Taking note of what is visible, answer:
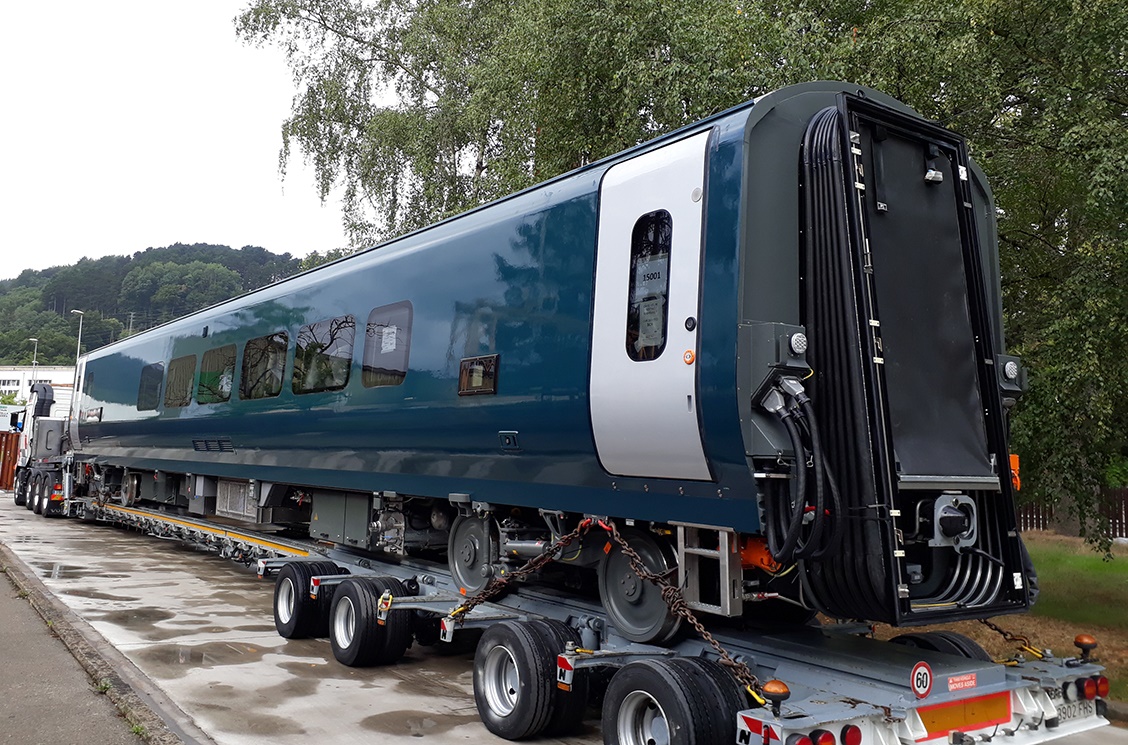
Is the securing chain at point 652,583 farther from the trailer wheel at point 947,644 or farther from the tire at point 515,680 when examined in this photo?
the trailer wheel at point 947,644

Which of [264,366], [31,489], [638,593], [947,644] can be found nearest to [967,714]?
[947,644]

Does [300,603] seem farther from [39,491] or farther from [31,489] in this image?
[31,489]

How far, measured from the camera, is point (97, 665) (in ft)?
23.5

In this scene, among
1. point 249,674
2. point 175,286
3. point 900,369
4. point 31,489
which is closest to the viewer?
point 900,369

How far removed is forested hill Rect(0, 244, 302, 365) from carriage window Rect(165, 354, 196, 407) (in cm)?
6727

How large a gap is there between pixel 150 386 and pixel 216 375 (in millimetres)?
3655

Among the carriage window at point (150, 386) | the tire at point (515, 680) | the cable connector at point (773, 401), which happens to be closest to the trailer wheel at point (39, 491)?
the carriage window at point (150, 386)

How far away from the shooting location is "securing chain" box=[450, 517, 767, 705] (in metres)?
4.73

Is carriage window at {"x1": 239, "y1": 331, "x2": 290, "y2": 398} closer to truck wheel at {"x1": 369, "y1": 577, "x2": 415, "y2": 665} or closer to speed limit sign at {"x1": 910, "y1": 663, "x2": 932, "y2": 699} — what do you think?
truck wheel at {"x1": 369, "y1": 577, "x2": 415, "y2": 665}

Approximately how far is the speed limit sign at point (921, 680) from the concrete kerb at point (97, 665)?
397 cm

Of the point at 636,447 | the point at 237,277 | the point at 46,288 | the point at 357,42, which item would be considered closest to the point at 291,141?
the point at 357,42

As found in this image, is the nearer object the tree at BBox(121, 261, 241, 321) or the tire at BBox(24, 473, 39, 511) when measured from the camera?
the tire at BBox(24, 473, 39, 511)

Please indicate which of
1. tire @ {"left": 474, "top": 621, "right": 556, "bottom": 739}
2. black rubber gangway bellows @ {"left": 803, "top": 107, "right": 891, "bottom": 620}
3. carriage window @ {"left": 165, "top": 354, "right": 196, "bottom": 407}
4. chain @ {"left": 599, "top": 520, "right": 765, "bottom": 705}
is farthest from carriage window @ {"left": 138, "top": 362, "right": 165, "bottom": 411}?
black rubber gangway bellows @ {"left": 803, "top": 107, "right": 891, "bottom": 620}

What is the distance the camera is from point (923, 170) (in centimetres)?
547
